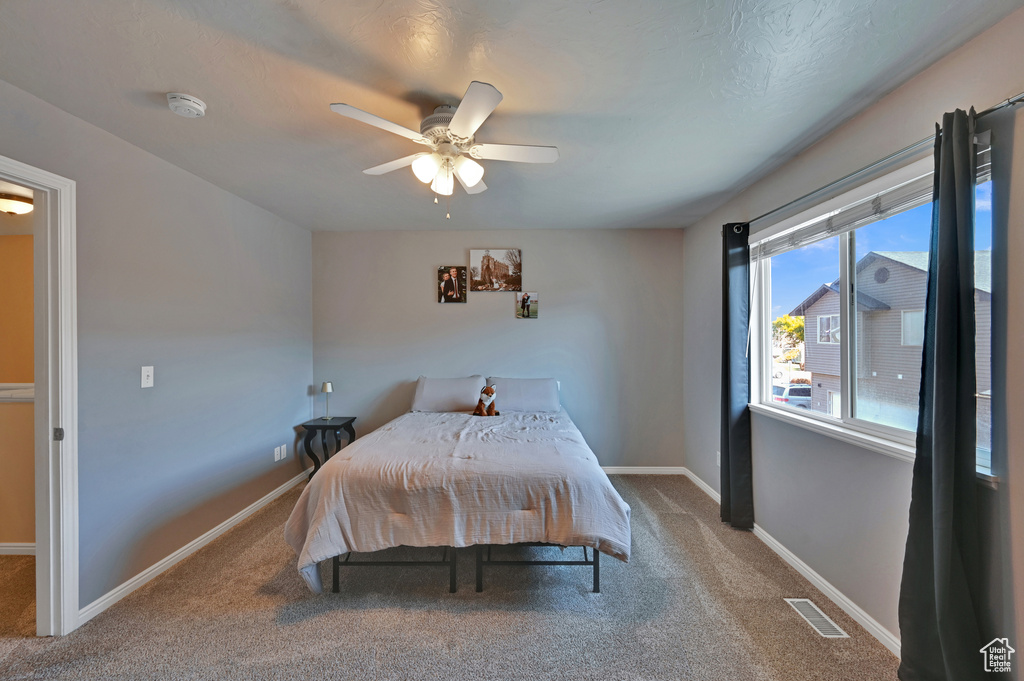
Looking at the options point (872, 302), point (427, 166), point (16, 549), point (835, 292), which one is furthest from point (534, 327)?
point (16, 549)

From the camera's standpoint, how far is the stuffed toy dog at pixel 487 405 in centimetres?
346

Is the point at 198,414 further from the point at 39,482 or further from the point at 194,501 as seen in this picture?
the point at 39,482

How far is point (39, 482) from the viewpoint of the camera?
6.04 ft

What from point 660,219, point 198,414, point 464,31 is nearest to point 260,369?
point 198,414

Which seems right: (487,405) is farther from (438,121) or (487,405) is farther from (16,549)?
(16,549)

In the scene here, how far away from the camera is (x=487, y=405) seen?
11.4 ft

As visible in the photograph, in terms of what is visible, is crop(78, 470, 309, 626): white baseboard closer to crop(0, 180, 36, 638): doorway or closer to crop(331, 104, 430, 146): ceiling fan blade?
crop(0, 180, 36, 638): doorway

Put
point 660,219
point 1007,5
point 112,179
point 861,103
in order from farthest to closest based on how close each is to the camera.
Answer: point 660,219 < point 112,179 < point 861,103 < point 1007,5

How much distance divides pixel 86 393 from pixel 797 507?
3734 mm

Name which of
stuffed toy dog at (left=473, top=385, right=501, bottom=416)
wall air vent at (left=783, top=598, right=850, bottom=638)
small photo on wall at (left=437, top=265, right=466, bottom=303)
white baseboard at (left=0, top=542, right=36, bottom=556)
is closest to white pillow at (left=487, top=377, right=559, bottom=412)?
stuffed toy dog at (left=473, top=385, right=501, bottom=416)

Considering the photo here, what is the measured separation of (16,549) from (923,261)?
4984 mm

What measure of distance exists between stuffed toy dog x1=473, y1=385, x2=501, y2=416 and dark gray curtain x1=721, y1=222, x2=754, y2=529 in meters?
1.75

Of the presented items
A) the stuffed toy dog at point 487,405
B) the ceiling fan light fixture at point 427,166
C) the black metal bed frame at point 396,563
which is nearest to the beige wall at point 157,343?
the black metal bed frame at point 396,563

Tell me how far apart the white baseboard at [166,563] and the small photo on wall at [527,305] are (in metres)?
2.63
